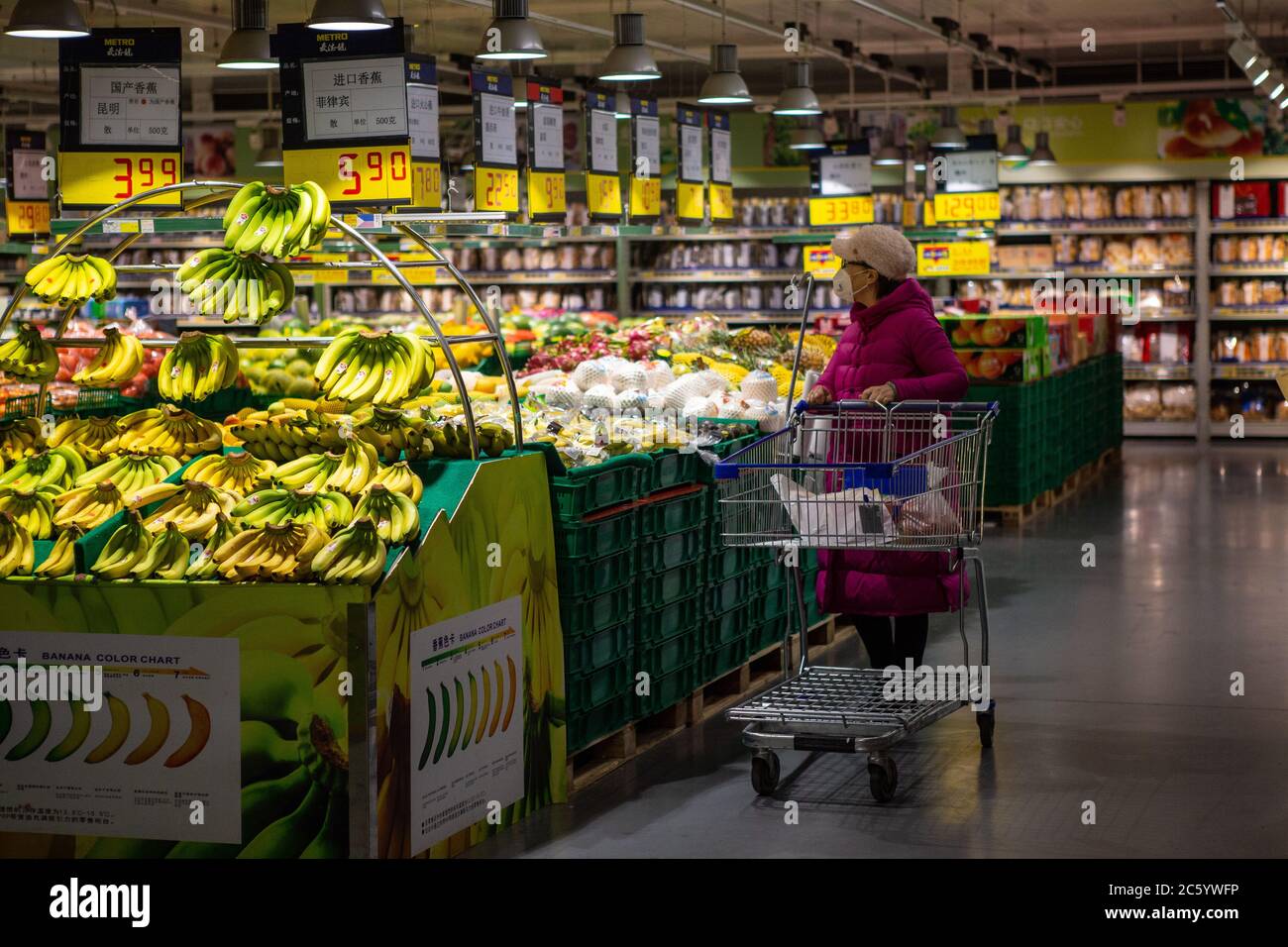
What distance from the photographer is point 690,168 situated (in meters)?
11.3

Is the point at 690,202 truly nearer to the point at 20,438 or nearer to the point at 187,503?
the point at 20,438

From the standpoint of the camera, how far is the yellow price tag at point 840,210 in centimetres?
1346

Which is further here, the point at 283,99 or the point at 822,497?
the point at 283,99

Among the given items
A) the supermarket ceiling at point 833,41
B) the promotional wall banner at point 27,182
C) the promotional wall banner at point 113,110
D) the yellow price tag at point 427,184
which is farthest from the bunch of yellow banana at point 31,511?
the supermarket ceiling at point 833,41

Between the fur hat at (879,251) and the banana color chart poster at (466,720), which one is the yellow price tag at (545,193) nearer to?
the fur hat at (879,251)

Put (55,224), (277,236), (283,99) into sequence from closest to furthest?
1. (277,236)
2. (55,224)
3. (283,99)

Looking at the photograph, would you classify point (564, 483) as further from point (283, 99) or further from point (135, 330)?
point (135, 330)

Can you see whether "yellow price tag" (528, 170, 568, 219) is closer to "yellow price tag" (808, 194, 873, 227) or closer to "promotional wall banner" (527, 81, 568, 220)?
"promotional wall banner" (527, 81, 568, 220)

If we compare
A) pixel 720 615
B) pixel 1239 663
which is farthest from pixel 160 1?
pixel 1239 663

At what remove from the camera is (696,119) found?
1137cm

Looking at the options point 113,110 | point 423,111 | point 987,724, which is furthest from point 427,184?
point 987,724

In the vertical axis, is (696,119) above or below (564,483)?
above

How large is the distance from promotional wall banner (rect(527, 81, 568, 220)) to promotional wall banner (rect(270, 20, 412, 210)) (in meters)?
2.43
